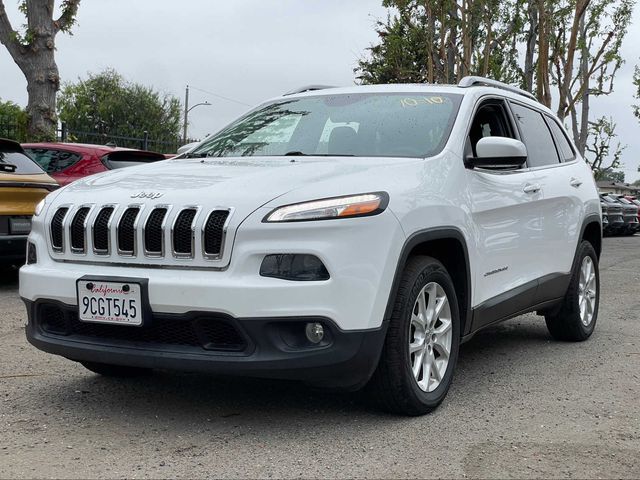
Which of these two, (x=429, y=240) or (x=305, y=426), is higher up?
(x=429, y=240)

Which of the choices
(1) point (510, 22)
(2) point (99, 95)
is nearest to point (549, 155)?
(1) point (510, 22)

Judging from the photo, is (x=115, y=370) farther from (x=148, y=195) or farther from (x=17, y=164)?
(x=17, y=164)

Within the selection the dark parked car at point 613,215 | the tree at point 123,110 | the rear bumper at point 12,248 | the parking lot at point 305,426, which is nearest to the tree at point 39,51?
the rear bumper at point 12,248

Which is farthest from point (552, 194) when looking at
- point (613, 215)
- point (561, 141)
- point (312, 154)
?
point (613, 215)

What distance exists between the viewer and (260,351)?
3.75 meters

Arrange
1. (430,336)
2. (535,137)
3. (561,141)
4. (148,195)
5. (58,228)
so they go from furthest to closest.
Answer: (561,141) < (535,137) < (430,336) < (58,228) < (148,195)

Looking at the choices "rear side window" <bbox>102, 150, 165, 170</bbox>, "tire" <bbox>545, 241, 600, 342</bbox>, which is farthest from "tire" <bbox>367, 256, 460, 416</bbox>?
"rear side window" <bbox>102, 150, 165, 170</bbox>

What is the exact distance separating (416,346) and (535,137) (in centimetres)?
248

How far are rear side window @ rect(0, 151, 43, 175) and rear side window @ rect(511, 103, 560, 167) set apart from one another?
16.4ft

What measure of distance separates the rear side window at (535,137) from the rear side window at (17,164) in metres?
4.99

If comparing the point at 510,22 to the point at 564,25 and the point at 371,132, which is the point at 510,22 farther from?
the point at 371,132

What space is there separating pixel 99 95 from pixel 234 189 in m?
67.5

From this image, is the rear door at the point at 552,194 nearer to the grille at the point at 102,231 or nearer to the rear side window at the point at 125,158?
the grille at the point at 102,231

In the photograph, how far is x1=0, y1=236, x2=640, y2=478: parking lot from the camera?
11.6 feet
